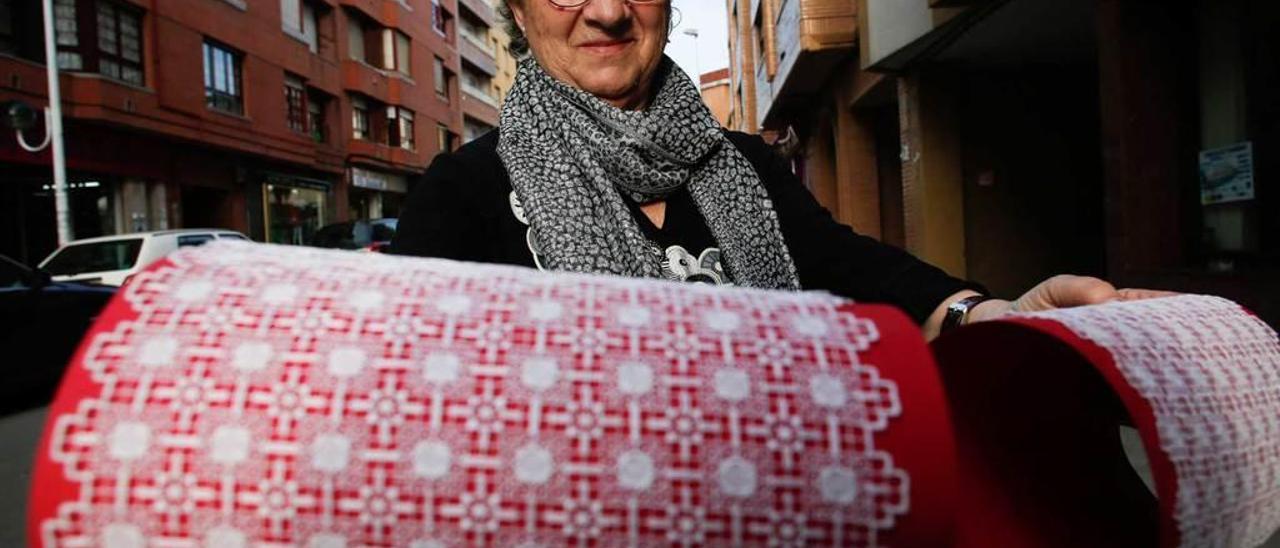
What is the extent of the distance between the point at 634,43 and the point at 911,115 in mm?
8990

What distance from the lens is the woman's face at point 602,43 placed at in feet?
4.90

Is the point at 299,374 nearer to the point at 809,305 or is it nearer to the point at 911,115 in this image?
the point at 809,305

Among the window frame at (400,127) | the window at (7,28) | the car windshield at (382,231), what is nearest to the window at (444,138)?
the window frame at (400,127)

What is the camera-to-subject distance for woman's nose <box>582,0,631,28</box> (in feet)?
4.83

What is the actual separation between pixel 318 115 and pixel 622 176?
87.4 ft

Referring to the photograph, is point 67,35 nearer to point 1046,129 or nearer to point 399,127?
point 399,127

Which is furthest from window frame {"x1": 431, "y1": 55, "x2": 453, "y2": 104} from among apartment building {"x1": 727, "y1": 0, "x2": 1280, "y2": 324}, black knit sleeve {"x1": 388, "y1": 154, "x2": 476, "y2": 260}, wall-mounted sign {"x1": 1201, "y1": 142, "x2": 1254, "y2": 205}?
black knit sleeve {"x1": 388, "y1": 154, "x2": 476, "y2": 260}

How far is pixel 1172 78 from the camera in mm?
5812

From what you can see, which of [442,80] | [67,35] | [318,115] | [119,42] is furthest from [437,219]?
[442,80]

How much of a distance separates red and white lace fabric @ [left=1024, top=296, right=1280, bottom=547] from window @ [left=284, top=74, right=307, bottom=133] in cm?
2478

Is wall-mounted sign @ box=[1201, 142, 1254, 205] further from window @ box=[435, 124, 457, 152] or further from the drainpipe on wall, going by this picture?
window @ box=[435, 124, 457, 152]

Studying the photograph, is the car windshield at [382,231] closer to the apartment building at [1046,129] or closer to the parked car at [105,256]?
the parked car at [105,256]

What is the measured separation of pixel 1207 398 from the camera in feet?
1.87

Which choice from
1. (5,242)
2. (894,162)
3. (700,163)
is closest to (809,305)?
(700,163)
